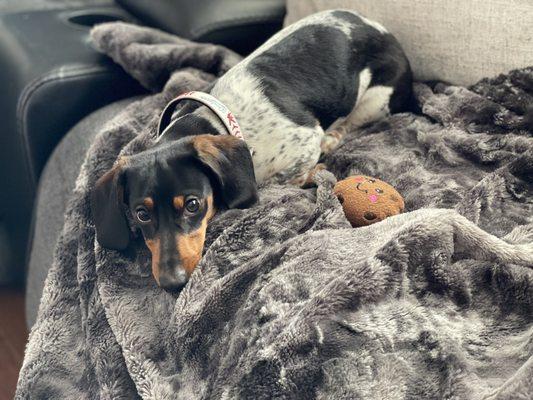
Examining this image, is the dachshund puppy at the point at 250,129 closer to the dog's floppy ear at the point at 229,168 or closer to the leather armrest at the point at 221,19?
the dog's floppy ear at the point at 229,168

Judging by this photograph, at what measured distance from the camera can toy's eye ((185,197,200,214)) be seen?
1.51m

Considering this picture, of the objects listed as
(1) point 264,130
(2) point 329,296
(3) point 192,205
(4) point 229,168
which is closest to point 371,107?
(1) point 264,130

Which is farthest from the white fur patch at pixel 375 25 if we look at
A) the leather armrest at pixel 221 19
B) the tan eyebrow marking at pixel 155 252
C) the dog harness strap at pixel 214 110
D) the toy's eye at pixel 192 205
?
the tan eyebrow marking at pixel 155 252

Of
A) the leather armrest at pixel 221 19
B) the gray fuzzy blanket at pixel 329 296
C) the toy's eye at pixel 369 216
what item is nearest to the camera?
the gray fuzzy blanket at pixel 329 296

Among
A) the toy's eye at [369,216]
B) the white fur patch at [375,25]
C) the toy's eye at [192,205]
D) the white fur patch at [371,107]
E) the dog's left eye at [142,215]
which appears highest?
the white fur patch at [375,25]

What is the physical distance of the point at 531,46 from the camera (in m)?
1.81

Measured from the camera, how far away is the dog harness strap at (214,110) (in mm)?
1696

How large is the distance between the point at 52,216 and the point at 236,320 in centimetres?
88

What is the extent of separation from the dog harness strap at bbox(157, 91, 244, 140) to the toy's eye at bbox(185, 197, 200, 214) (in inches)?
10.0

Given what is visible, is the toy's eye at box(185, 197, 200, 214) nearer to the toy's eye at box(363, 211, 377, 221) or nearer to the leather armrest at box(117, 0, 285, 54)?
the toy's eye at box(363, 211, 377, 221)

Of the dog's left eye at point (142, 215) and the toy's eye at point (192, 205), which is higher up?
the toy's eye at point (192, 205)

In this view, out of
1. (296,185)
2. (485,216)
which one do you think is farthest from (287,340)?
(296,185)

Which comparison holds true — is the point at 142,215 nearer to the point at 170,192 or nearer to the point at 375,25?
the point at 170,192

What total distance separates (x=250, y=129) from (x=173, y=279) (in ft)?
2.07
